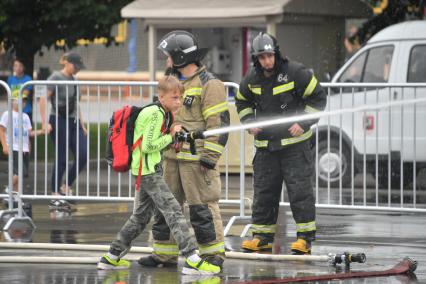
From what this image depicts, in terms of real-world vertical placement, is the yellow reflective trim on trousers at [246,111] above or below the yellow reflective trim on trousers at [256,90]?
below

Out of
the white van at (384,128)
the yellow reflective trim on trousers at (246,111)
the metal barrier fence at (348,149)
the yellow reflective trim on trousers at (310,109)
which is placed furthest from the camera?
the white van at (384,128)

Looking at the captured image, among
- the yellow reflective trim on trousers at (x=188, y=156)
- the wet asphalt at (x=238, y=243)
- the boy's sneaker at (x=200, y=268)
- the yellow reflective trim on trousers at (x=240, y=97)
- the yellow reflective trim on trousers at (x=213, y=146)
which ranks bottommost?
the wet asphalt at (x=238, y=243)

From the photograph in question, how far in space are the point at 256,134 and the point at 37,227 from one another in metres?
2.90

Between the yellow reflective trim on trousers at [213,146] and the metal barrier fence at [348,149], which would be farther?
the metal barrier fence at [348,149]

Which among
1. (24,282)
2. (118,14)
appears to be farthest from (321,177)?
(118,14)

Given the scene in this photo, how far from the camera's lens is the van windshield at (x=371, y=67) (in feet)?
54.4

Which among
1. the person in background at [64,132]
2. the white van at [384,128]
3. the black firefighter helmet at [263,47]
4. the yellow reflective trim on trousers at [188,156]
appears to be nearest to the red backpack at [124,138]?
the yellow reflective trim on trousers at [188,156]

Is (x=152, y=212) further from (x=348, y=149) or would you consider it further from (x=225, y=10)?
(x=225, y=10)

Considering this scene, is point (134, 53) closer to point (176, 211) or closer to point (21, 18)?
point (21, 18)

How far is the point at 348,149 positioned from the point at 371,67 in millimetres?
3196

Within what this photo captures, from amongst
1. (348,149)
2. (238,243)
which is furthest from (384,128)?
(238,243)

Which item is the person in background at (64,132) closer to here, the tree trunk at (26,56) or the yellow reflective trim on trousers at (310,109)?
the yellow reflective trim on trousers at (310,109)

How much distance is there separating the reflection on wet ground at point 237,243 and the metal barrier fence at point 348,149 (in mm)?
218

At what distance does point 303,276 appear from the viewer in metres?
9.21
